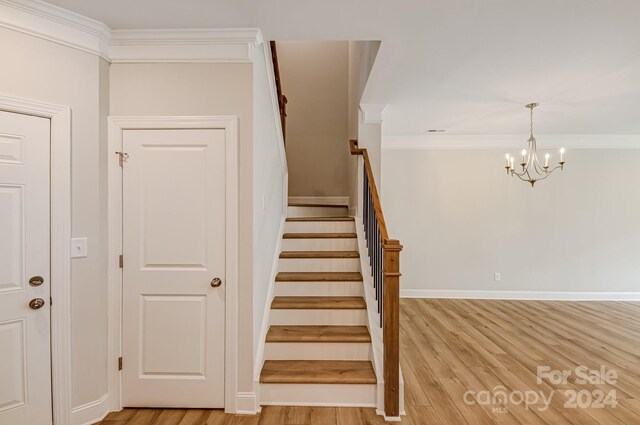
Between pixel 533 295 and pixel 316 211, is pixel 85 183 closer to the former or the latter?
pixel 316 211

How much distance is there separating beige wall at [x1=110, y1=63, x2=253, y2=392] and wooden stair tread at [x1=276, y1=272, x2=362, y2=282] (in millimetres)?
762

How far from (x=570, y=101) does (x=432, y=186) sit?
2.09m

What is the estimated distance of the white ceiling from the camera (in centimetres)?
193

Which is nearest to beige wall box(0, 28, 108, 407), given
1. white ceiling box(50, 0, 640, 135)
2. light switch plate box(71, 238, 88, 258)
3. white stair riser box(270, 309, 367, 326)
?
light switch plate box(71, 238, 88, 258)

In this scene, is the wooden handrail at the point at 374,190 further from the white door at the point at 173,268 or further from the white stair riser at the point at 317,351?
the white door at the point at 173,268

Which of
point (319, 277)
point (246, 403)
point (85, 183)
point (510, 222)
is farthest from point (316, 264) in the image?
point (510, 222)

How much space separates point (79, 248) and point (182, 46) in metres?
1.46

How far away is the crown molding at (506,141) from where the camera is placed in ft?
17.1

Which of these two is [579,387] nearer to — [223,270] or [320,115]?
[223,270]

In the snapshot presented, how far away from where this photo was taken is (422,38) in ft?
7.40

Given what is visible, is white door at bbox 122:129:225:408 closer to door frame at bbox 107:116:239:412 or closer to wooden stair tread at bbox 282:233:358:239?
door frame at bbox 107:116:239:412

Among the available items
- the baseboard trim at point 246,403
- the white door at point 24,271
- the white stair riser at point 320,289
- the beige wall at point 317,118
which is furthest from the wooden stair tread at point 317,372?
the beige wall at point 317,118

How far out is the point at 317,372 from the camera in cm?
232

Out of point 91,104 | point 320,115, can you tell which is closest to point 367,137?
point 320,115
